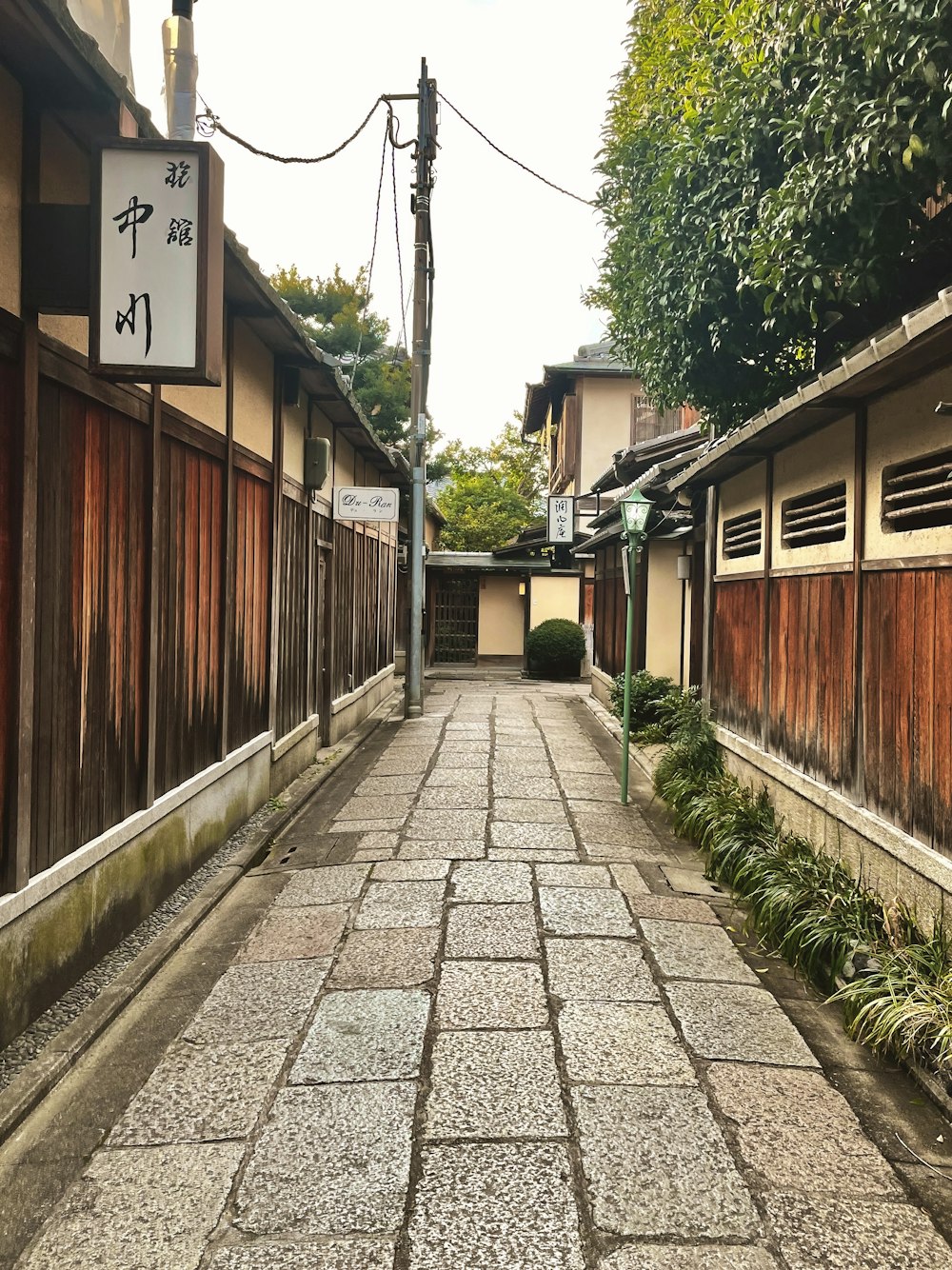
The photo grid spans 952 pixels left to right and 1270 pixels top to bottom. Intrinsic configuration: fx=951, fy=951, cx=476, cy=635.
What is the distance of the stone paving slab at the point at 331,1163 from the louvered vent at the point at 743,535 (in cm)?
604

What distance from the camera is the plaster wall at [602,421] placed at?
26.8m

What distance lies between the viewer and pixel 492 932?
5.40 meters

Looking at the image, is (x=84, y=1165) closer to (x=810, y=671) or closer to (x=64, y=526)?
(x=64, y=526)

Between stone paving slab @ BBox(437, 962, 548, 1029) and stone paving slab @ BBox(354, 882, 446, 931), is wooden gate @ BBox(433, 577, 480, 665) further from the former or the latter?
stone paving slab @ BBox(437, 962, 548, 1029)

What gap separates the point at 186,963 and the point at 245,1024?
0.91 metres

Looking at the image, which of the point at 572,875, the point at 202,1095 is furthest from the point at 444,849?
the point at 202,1095

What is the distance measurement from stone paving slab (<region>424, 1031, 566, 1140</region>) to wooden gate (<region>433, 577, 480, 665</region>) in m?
24.1

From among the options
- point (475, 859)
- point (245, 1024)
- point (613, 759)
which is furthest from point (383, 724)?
point (245, 1024)

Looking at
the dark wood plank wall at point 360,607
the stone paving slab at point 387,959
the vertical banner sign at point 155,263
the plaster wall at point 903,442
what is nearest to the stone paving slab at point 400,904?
the stone paving slab at point 387,959

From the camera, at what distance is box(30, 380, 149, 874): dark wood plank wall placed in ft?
13.6

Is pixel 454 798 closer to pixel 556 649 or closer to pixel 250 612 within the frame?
pixel 250 612

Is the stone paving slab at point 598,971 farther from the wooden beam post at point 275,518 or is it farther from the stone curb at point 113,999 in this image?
the wooden beam post at point 275,518

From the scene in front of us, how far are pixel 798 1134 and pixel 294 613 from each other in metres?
7.48

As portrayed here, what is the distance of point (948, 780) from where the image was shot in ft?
14.7
